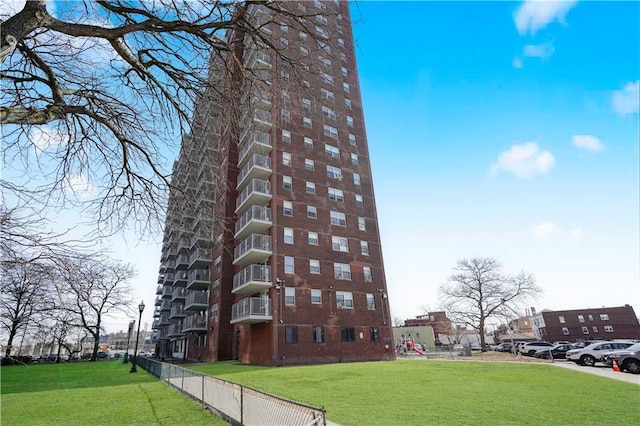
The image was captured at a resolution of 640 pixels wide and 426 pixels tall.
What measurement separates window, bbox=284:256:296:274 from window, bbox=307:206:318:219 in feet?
14.3

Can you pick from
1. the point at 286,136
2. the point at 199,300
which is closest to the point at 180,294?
the point at 199,300

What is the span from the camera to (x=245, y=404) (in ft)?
22.2

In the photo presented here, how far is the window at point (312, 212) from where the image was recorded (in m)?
28.4

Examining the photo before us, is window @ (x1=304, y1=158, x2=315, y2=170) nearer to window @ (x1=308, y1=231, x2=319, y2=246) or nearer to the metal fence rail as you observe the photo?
window @ (x1=308, y1=231, x2=319, y2=246)

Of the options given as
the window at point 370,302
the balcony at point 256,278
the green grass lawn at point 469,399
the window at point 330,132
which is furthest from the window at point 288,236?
the green grass lawn at point 469,399

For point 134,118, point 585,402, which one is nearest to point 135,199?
point 134,118

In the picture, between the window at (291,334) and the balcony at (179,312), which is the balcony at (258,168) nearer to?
the window at (291,334)

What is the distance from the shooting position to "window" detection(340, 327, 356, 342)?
25794 millimetres

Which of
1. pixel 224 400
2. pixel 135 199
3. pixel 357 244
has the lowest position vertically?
pixel 224 400

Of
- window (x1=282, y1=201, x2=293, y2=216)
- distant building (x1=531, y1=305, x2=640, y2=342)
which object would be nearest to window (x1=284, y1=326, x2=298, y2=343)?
window (x1=282, y1=201, x2=293, y2=216)

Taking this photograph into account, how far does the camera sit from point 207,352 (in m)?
32.9

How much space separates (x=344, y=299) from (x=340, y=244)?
185 inches

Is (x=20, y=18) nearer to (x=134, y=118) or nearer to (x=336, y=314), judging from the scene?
(x=134, y=118)

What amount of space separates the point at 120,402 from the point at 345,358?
694 inches
